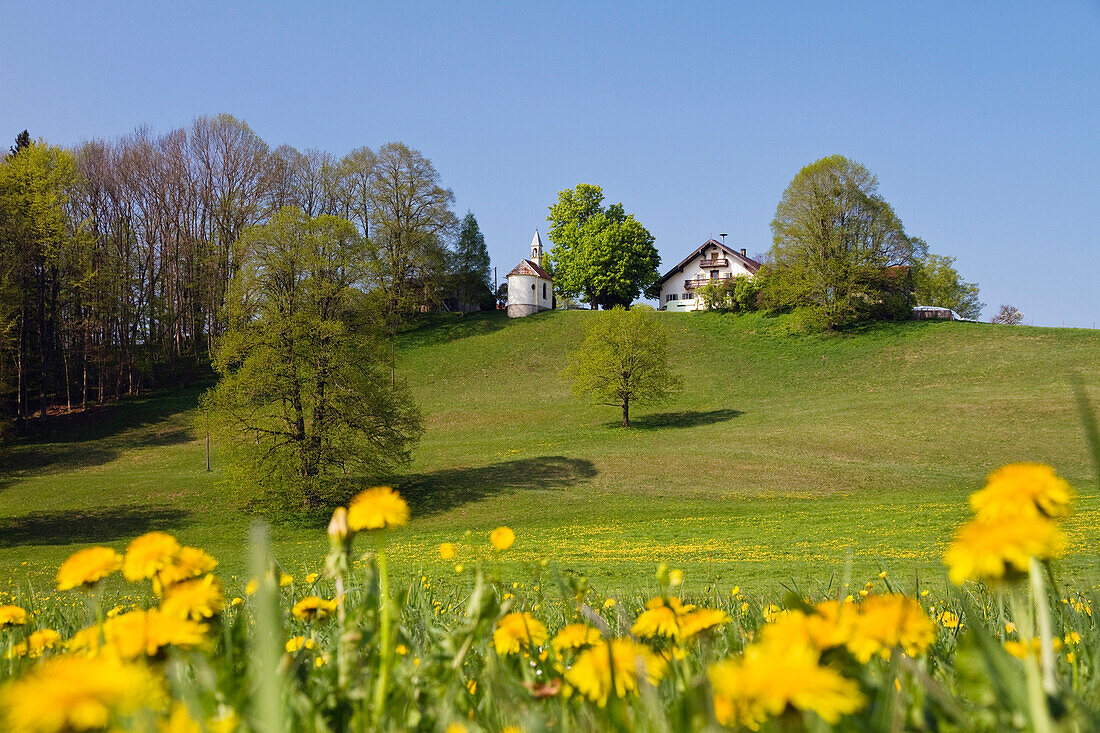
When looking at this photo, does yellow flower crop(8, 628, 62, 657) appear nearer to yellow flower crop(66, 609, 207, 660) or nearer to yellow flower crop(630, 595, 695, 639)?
yellow flower crop(66, 609, 207, 660)

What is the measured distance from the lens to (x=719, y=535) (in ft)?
55.2

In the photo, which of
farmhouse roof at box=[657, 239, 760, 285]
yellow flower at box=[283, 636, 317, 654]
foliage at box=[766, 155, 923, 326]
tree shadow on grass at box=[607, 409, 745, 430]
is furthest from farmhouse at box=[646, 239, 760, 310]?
yellow flower at box=[283, 636, 317, 654]

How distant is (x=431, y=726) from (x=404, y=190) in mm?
56543

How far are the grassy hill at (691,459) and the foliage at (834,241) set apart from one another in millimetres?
3096

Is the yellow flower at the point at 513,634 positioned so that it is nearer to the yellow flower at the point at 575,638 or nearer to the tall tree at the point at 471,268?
the yellow flower at the point at 575,638

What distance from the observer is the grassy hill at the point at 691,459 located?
15.5m

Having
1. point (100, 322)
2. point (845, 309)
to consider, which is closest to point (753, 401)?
point (845, 309)

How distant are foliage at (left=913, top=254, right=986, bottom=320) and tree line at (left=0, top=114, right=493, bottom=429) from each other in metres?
40.3

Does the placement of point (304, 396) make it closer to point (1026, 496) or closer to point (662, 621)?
point (662, 621)

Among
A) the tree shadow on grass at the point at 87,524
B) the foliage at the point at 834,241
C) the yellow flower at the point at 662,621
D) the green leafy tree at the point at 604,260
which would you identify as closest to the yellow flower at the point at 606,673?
the yellow flower at the point at 662,621

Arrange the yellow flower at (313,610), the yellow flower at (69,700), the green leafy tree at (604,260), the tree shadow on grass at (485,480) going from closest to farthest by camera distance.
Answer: the yellow flower at (69,700)
the yellow flower at (313,610)
the tree shadow on grass at (485,480)
the green leafy tree at (604,260)

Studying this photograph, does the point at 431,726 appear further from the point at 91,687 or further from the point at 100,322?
the point at 100,322

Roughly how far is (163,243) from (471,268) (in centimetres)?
2410

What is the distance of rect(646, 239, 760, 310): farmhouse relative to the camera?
68438mm
